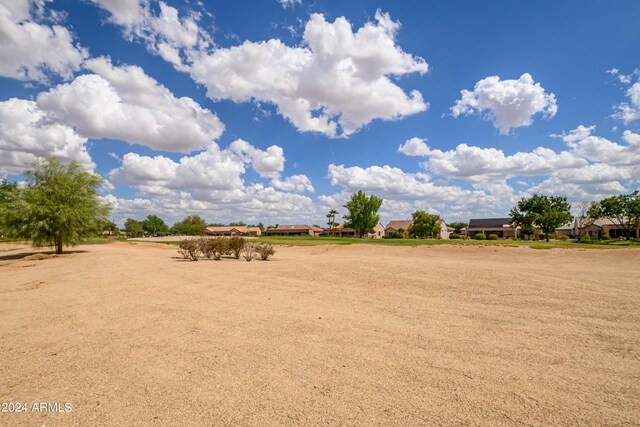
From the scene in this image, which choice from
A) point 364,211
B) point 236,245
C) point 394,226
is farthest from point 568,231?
point 236,245

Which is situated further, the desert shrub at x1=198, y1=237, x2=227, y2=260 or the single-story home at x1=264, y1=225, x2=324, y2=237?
the single-story home at x1=264, y1=225, x2=324, y2=237

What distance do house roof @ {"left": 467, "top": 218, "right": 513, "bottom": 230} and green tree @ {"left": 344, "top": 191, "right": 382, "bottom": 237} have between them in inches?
1540

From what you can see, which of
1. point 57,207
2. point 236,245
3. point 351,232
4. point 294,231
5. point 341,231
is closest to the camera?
point 236,245

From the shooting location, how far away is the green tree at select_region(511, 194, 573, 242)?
2383 inches

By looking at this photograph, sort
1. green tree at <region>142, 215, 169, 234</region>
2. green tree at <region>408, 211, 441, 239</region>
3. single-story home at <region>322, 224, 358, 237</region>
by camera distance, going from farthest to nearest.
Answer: green tree at <region>142, 215, 169, 234</region>
single-story home at <region>322, 224, 358, 237</region>
green tree at <region>408, 211, 441, 239</region>

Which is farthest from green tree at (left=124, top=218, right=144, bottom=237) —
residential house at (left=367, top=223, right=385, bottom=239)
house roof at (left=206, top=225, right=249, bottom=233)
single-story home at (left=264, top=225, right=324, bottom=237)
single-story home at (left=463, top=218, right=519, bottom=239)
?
single-story home at (left=463, top=218, right=519, bottom=239)

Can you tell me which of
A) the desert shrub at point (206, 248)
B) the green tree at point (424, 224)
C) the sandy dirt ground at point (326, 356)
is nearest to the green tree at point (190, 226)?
the green tree at point (424, 224)

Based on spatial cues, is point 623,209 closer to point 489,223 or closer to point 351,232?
point 489,223

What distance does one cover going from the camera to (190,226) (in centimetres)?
13088

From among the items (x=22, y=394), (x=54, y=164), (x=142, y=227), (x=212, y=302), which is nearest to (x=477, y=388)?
(x=22, y=394)

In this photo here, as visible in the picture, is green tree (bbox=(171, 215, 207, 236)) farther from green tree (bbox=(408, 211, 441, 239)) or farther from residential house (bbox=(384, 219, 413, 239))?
green tree (bbox=(408, 211, 441, 239))

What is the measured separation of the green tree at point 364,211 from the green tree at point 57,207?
204 feet

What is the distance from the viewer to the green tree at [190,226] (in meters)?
126

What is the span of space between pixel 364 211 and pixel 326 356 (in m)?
79.6
